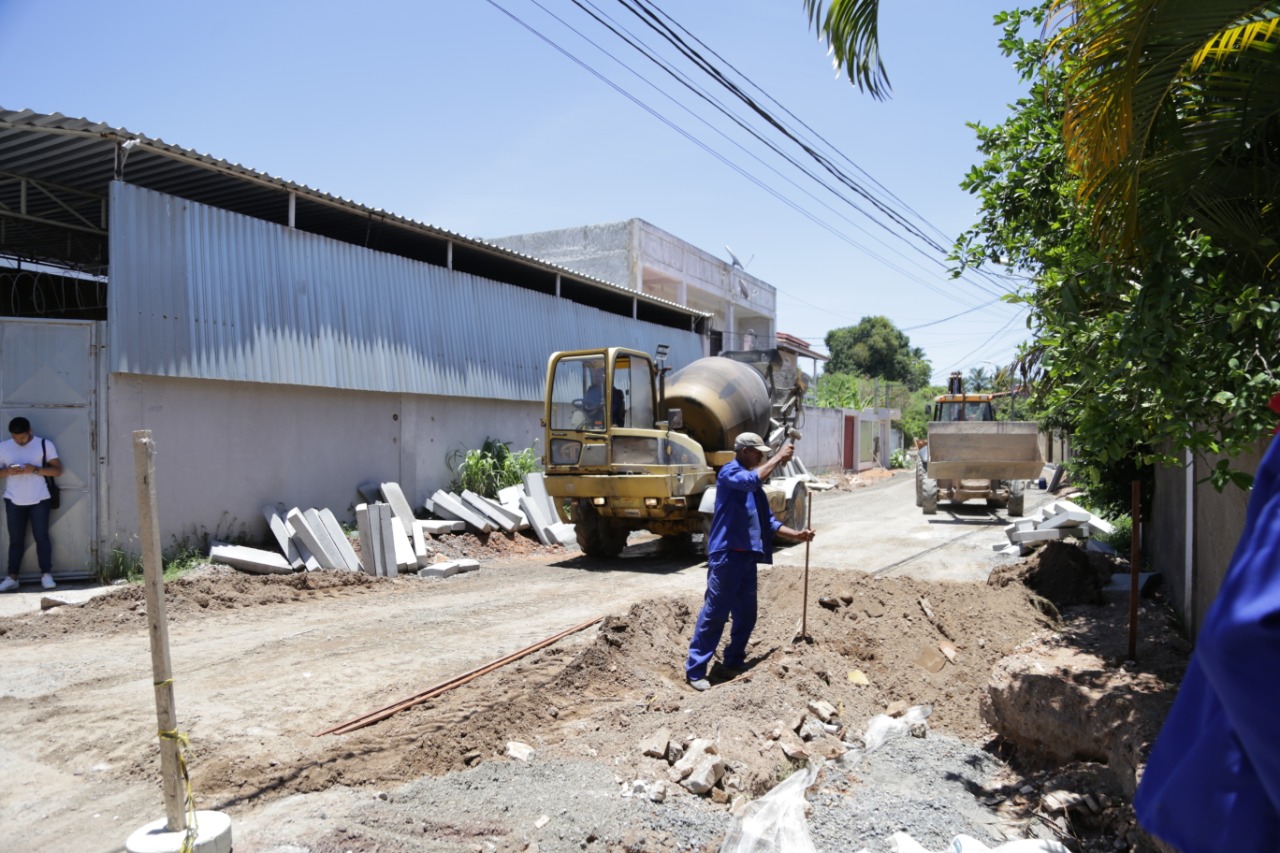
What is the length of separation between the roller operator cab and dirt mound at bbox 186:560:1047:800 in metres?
3.01

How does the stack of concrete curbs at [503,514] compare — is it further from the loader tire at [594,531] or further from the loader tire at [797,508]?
the loader tire at [797,508]

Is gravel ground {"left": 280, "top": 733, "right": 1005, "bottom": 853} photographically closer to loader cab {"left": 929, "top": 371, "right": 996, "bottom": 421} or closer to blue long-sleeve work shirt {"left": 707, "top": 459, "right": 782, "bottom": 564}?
blue long-sleeve work shirt {"left": 707, "top": 459, "right": 782, "bottom": 564}

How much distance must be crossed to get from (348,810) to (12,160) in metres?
10.6

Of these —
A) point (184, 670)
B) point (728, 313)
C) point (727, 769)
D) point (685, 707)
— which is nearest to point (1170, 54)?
point (727, 769)

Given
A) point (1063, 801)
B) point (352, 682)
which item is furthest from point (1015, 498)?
point (352, 682)

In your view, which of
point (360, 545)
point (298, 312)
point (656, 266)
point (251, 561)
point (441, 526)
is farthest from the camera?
point (656, 266)

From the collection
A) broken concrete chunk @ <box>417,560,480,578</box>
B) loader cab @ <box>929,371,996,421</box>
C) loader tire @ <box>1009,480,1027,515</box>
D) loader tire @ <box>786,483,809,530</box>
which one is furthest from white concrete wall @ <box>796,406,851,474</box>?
broken concrete chunk @ <box>417,560,480,578</box>

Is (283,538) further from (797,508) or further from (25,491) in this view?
(797,508)

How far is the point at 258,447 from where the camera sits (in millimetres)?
12312

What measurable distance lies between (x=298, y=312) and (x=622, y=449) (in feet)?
17.5

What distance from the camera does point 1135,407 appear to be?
4.05 metres

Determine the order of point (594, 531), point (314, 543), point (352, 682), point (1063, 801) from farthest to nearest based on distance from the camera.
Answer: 1. point (594, 531)
2. point (314, 543)
3. point (352, 682)
4. point (1063, 801)

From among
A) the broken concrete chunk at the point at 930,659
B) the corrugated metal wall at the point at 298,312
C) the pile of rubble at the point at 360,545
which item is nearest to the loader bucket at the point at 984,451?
the corrugated metal wall at the point at 298,312

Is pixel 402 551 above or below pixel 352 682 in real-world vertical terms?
above
